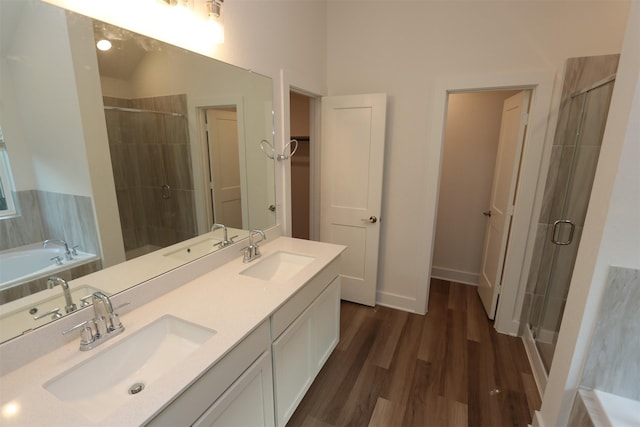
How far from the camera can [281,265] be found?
1980 millimetres

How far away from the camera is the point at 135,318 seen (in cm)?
118

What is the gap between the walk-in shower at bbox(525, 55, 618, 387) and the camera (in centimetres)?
187

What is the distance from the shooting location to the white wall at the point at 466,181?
Answer: 3067 mm

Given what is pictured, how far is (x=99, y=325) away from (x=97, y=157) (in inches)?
25.4

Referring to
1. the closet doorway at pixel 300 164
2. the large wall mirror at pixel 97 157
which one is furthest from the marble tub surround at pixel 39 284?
the closet doorway at pixel 300 164

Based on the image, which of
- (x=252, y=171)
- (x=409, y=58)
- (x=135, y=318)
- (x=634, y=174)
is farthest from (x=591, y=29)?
(x=135, y=318)

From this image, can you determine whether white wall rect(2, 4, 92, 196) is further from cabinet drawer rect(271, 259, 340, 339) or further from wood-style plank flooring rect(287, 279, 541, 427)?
wood-style plank flooring rect(287, 279, 541, 427)

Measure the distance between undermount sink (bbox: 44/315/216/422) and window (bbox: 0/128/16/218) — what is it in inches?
21.7

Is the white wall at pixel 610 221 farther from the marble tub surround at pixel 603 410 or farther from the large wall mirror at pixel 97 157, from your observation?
the large wall mirror at pixel 97 157

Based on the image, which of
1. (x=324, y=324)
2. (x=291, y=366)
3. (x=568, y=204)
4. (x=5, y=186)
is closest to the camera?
(x=5, y=186)

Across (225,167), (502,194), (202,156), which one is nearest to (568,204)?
(502,194)

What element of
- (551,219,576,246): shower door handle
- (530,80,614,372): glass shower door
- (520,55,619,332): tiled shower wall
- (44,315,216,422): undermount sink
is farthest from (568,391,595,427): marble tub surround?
(44,315,216,422): undermount sink

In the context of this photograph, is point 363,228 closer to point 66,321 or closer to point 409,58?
point 409,58

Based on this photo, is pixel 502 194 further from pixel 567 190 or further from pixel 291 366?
pixel 291 366
